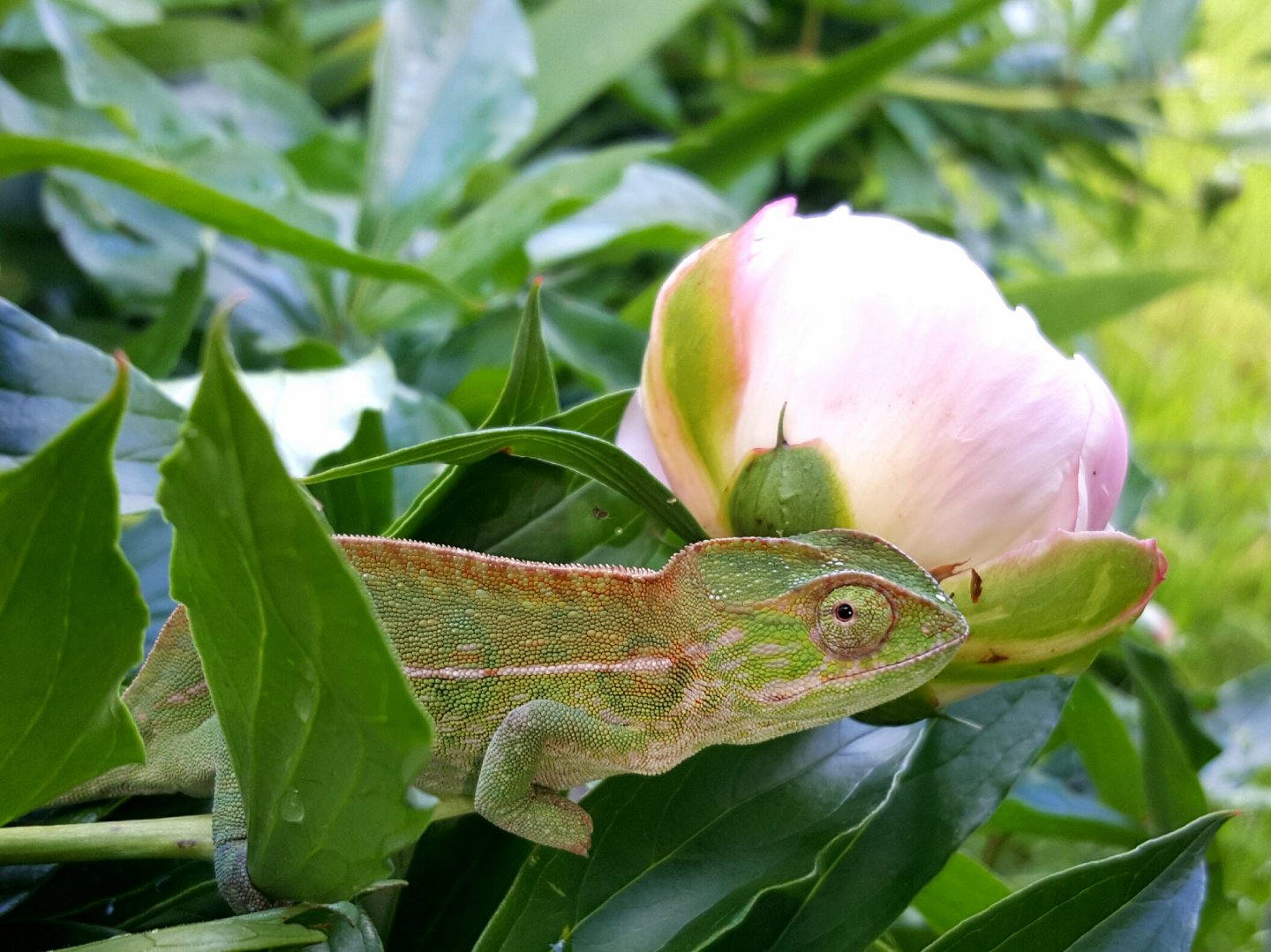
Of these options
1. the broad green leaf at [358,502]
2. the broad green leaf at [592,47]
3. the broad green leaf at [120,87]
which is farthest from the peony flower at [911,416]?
the broad green leaf at [592,47]

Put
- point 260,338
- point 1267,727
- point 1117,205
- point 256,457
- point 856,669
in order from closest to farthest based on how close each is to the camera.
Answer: point 256,457, point 856,669, point 260,338, point 1267,727, point 1117,205

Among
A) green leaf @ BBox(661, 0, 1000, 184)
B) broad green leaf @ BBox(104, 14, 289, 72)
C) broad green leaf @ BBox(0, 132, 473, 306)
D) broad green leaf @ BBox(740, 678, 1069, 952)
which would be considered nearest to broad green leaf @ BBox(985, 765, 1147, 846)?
broad green leaf @ BBox(740, 678, 1069, 952)

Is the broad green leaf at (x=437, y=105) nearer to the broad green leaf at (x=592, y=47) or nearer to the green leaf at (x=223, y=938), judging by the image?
the broad green leaf at (x=592, y=47)

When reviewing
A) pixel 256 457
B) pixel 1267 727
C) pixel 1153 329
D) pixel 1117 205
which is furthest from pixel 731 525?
pixel 1153 329

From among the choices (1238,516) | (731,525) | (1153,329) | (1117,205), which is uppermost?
(731,525)

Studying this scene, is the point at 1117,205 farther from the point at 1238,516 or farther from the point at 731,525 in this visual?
the point at 731,525

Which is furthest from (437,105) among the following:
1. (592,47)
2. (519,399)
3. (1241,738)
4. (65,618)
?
(1241,738)
